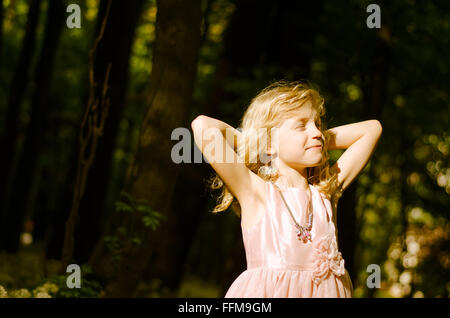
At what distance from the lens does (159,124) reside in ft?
17.3

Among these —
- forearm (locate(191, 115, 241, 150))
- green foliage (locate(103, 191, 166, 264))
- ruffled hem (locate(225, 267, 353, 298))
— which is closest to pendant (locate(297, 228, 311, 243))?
ruffled hem (locate(225, 267, 353, 298))

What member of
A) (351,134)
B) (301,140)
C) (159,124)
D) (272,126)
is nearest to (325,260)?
(301,140)

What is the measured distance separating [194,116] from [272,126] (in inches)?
251

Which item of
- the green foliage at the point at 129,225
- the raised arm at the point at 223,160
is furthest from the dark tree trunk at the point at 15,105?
the raised arm at the point at 223,160

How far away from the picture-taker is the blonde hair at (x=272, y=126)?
11.0 feet

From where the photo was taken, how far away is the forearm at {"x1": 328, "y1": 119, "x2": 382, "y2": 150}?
142 inches

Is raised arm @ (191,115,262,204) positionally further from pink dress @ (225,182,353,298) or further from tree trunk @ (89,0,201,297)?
tree trunk @ (89,0,201,297)

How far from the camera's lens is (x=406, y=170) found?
11.3 meters

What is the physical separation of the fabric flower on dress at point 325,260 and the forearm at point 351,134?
713 millimetres

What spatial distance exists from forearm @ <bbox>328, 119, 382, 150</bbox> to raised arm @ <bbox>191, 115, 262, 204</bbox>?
2.11 ft

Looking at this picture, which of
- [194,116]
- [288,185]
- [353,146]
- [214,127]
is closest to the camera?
[214,127]

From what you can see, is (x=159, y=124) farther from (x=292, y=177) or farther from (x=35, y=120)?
(x=35, y=120)

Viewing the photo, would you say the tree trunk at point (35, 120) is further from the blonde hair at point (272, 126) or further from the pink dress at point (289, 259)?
the pink dress at point (289, 259)
